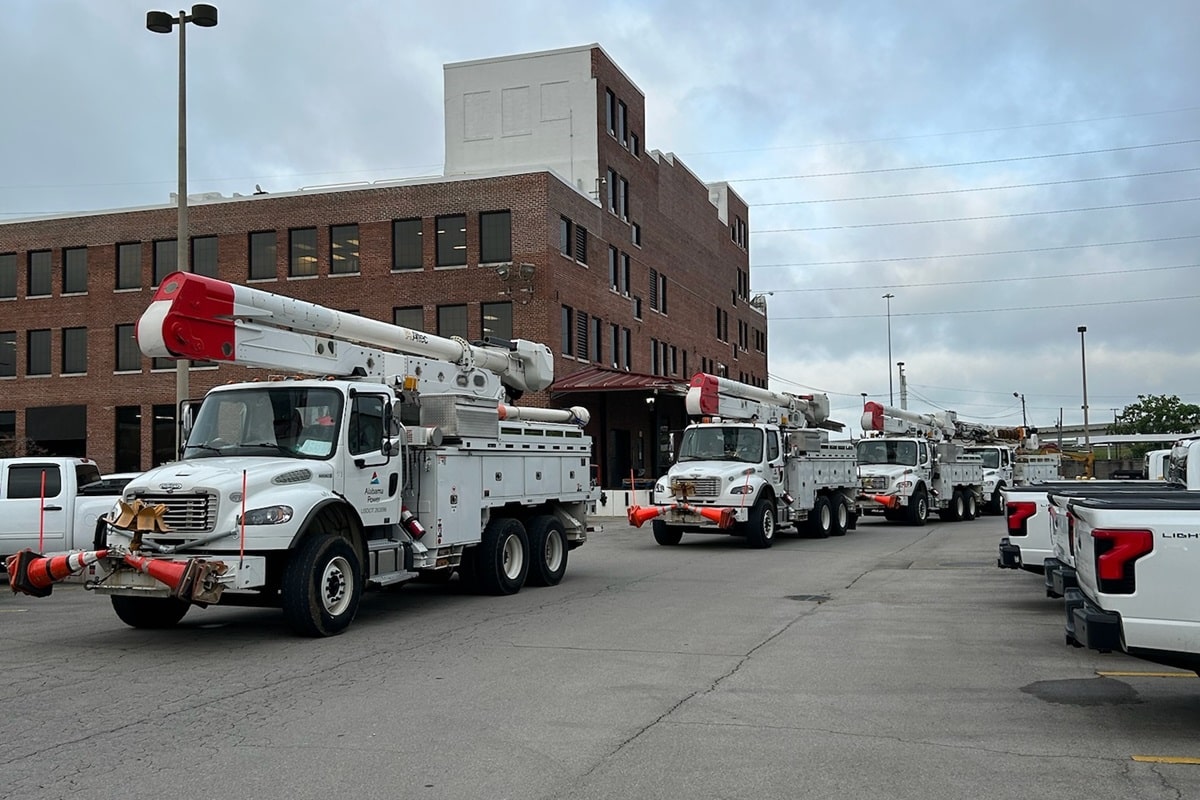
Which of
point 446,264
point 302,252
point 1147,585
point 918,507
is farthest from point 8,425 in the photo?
point 1147,585

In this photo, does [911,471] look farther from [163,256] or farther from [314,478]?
[163,256]

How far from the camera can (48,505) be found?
1530 centimetres

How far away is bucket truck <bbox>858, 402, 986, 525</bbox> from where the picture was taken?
95.2ft

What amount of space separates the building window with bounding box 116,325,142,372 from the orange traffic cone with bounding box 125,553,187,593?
3546 centimetres

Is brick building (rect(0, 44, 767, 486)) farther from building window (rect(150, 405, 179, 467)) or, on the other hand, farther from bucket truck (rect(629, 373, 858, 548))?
bucket truck (rect(629, 373, 858, 548))

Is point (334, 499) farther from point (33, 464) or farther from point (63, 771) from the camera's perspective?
point (33, 464)

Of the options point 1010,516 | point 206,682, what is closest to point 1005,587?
point 1010,516

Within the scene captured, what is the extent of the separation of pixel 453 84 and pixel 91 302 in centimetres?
1702

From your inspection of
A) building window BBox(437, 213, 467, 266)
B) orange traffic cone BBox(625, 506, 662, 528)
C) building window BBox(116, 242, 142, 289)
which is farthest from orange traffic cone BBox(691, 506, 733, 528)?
building window BBox(116, 242, 142, 289)

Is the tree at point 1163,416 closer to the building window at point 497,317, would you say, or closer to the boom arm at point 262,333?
the building window at point 497,317

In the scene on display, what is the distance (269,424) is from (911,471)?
21.6 m

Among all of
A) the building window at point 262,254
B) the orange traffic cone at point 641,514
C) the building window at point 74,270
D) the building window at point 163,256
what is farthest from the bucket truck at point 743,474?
the building window at point 74,270

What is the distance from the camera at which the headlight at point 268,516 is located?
9891 mm

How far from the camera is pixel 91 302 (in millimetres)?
42812
